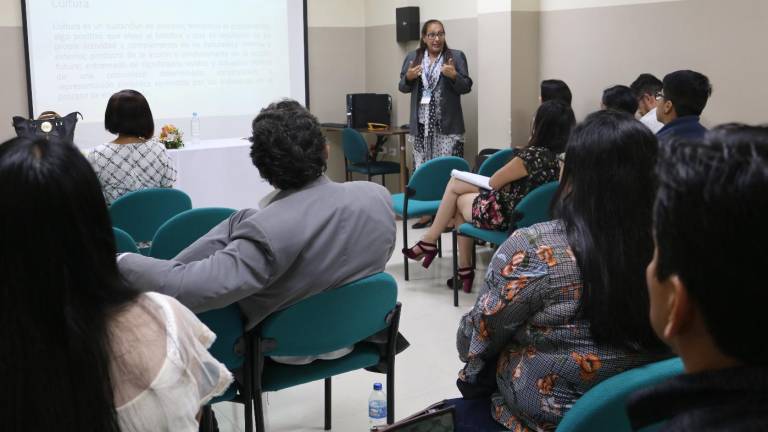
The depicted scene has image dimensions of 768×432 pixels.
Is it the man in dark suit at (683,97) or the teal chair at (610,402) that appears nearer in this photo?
the teal chair at (610,402)

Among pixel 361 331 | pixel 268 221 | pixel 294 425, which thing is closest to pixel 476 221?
pixel 294 425

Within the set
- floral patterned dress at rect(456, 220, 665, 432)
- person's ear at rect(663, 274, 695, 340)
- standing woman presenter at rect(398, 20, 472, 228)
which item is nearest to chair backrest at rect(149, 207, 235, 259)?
floral patterned dress at rect(456, 220, 665, 432)

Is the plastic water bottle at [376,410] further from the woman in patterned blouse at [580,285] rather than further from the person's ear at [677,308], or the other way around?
the person's ear at [677,308]

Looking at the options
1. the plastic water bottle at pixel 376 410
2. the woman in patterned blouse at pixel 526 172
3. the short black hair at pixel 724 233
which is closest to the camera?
the short black hair at pixel 724 233

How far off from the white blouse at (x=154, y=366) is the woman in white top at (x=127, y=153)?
295 centimetres

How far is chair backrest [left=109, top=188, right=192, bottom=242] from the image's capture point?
351 centimetres

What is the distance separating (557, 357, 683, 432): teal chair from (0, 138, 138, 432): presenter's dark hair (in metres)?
0.76

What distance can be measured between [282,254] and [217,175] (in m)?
3.66

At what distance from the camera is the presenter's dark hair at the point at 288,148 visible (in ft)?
7.69

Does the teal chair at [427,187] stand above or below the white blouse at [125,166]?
below

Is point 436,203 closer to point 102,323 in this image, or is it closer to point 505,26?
point 505,26

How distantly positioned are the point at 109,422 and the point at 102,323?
0.15 meters

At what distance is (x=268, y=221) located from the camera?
2.19 meters

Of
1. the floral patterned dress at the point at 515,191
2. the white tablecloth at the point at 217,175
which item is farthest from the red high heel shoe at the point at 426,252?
the white tablecloth at the point at 217,175
